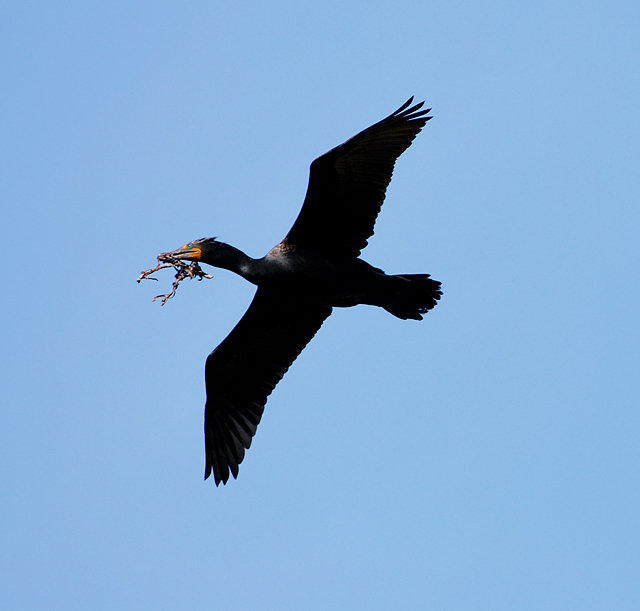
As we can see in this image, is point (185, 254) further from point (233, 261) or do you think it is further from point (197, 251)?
point (233, 261)

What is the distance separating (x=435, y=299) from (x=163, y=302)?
2554 millimetres

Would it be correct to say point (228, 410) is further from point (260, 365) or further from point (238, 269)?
point (238, 269)

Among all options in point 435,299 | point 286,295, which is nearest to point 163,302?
point 286,295

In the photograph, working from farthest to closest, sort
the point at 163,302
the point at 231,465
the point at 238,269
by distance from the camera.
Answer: the point at 231,465 → the point at 238,269 → the point at 163,302

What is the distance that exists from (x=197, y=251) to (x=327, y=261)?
116 cm

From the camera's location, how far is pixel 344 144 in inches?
309

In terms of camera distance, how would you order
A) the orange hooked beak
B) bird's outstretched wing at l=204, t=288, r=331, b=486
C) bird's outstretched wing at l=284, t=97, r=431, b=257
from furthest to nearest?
bird's outstretched wing at l=204, t=288, r=331, b=486 → the orange hooked beak → bird's outstretched wing at l=284, t=97, r=431, b=257

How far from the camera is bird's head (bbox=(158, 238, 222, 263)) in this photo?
8.28 metres

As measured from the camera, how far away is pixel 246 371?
929cm

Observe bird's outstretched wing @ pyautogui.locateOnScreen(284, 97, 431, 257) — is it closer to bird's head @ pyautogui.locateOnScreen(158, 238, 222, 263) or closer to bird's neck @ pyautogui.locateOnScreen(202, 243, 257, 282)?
bird's neck @ pyautogui.locateOnScreen(202, 243, 257, 282)

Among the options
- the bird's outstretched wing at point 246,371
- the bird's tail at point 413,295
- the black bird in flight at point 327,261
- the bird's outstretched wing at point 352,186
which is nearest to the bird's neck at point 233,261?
the black bird in flight at point 327,261

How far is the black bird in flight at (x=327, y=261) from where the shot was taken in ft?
26.5

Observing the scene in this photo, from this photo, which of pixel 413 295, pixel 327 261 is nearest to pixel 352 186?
pixel 327 261

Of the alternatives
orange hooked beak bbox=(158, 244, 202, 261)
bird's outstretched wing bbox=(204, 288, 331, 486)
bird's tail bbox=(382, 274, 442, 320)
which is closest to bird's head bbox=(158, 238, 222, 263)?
orange hooked beak bbox=(158, 244, 202, 261)
